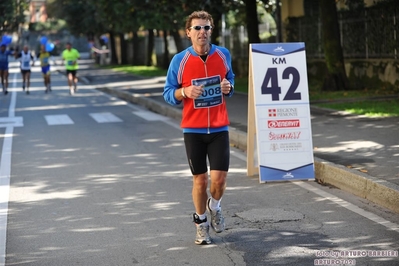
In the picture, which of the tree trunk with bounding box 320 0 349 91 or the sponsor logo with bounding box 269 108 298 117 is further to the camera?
the tree trunk with bounding box 320 0 349 91

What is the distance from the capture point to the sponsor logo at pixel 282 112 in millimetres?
10766

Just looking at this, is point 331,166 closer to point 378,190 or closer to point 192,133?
point 378,190

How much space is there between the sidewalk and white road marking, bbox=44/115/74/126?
2.40 metres

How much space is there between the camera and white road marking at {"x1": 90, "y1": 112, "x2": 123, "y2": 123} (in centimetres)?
1984

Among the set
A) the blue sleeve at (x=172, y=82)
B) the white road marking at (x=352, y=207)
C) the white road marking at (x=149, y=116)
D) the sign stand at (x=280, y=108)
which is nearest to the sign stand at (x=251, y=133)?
the sign stand at (x=280, y=108)

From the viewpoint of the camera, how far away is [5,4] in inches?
2320

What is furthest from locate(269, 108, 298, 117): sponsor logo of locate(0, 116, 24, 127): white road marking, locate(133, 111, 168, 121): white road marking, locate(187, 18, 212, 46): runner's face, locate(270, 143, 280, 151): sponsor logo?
locate(0, 116, 24, 127): white road marking

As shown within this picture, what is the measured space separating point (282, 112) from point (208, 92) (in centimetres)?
377

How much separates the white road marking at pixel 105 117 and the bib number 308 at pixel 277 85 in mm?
9194

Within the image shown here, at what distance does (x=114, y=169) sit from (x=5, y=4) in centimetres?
4927

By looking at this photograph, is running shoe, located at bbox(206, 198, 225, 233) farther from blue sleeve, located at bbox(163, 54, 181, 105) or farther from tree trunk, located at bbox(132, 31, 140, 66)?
tree trunk, located at bbox(132, 31, 140, 66)

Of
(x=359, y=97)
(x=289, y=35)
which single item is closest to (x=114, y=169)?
(x=359, y=97)

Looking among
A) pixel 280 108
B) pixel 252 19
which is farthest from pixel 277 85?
pixel 252 19

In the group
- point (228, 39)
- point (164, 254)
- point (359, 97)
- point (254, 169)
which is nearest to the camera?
point (164, 254)
